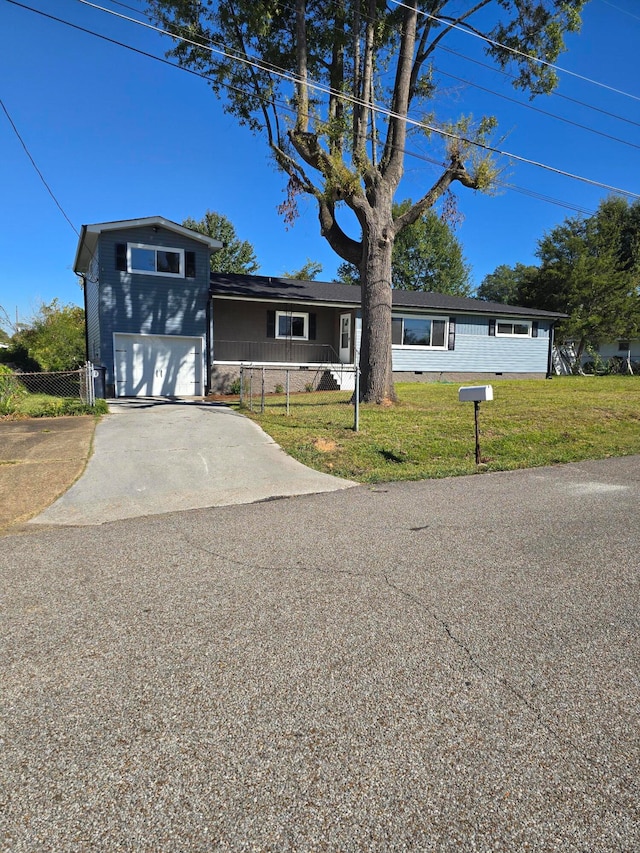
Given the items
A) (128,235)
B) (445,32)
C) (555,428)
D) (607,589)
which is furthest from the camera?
(128,235)

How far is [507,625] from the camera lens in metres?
2.92

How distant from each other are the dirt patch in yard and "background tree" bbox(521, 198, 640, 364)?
28.1m

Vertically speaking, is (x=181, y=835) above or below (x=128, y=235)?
below

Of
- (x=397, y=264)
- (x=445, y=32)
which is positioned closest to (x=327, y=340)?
(x=445, y=32)

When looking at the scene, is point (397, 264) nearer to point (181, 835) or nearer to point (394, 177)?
point (394, 177)

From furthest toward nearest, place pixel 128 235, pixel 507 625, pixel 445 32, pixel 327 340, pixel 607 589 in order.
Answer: pixel 327 340 < pixel 128 235 < pixel 445 32 < pixel 607 589 < pixel 507 625

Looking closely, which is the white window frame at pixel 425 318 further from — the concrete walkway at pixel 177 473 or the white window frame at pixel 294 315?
the concrete walkway at pixel 177 473

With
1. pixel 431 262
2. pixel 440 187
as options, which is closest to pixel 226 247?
pixel 431 262

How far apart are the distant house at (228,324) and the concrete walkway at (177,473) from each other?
572cm

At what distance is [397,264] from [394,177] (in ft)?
106

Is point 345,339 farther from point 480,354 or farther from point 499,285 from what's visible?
point 499,285

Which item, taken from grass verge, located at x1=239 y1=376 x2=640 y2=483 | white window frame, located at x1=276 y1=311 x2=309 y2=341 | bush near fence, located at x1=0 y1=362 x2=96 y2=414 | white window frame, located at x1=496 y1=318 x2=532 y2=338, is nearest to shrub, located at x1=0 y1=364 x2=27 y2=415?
bush near fence, located at x1=0 y1=362 x2=96 y2=414

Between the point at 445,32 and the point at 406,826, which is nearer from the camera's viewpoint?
the point at 406,826

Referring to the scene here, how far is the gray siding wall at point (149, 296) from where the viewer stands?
16453mm
